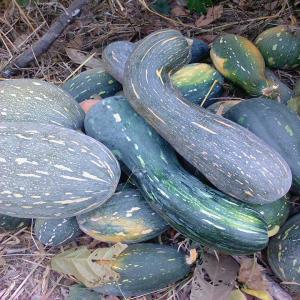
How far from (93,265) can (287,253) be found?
667 mm

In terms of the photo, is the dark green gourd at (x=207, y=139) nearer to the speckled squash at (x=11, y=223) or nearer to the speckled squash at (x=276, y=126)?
the speckled squash at (x=276, y=126)

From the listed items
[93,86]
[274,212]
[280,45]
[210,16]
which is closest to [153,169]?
[274,212]

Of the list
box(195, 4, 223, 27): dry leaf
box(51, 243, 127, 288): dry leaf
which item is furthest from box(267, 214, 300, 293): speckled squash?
box(195, 4, 223, 27): dry leaf

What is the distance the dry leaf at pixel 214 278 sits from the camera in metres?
1.66

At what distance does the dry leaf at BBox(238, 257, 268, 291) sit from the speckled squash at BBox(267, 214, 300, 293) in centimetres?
6

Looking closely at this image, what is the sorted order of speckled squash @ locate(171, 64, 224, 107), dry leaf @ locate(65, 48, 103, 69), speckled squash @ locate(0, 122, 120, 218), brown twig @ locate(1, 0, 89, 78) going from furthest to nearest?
dry leaf @ locate(65, 48, 103, 69)
brown twig @ locate(1, 0, 89, 78)
speckled squash @ locate(171, 64, 224, 107)
speckled squash @ locate(0, 122, 120, 218)

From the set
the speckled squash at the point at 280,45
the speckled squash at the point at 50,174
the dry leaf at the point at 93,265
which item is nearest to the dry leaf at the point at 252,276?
the dry leaf at the point at 93,265

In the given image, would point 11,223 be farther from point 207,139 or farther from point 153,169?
point 207,139

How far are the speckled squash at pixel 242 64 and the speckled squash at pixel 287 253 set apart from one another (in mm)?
534

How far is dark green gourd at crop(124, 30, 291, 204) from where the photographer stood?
154 cm

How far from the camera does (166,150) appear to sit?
1.70 m

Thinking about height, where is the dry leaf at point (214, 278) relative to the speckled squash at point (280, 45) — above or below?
below

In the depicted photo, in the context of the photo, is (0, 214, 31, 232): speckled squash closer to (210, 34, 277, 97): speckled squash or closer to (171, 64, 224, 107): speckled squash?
(171, 64, 224, 107): speckled squash

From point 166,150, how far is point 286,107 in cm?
47
